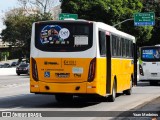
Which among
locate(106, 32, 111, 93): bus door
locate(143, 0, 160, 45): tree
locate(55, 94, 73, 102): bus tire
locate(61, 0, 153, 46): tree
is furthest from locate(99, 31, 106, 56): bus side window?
locate(143, 0, 160, 45): tree

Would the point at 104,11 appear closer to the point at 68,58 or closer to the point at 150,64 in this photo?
the point at 150,64

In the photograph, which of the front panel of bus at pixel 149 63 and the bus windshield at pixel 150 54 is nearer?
the bus windshield at pixel 150 54

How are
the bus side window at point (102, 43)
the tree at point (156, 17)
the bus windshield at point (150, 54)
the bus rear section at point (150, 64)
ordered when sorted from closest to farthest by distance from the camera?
the bus side window at point (102, 43)
the bus windshield at point (150, 54)
the bus rear section at point (150, 64)
the tree at point (156, 17)

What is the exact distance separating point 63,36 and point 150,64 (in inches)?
649

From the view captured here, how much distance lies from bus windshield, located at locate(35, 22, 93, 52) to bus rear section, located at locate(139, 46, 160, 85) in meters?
15.9

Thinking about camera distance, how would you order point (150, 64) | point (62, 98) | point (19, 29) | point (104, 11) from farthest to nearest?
1. point (19, 29)
2. point (104, 11)
3. point (150, 64)
4. point (62, 98)

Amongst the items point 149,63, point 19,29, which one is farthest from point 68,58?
point 19,29

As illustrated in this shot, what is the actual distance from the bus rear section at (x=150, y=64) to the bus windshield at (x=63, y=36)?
626 inches

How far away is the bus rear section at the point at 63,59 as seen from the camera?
1670 cm

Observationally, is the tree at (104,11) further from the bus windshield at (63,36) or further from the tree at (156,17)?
the bus windshield at (63,36)

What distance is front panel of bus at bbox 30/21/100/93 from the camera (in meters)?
16.7

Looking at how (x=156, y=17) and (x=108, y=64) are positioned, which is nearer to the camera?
(x=108, y=64)

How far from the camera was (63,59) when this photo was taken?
1688cm

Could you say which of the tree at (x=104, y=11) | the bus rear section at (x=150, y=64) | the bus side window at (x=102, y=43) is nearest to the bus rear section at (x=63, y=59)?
the bus side window at (x=102, y=43)
